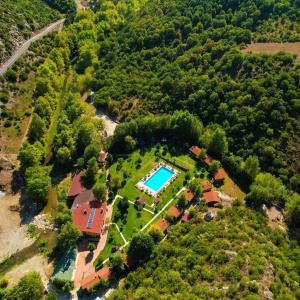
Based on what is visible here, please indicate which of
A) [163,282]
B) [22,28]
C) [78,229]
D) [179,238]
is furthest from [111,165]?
[22,28]

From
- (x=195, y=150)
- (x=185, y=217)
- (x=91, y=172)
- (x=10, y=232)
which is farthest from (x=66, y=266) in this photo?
(x=195, y=150)

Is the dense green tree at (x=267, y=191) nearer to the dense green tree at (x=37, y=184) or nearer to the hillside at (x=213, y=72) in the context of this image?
the hillside at (x=213, y=72)

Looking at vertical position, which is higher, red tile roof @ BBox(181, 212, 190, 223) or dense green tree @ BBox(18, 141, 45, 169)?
dense green tree @ BBox(18, 141, 45, 169)

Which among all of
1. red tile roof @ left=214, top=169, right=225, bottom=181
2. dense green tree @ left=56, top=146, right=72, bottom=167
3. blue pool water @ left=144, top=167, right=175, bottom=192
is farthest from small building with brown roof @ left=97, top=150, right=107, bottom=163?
red tile roof @ left=214, top=169, right=225, bottom=181

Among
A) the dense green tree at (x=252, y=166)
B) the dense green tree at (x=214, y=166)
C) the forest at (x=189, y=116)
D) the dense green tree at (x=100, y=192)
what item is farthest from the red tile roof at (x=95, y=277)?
the dense green tree at (x=252, y=166)

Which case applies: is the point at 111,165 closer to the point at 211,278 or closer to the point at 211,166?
the point at 211,166

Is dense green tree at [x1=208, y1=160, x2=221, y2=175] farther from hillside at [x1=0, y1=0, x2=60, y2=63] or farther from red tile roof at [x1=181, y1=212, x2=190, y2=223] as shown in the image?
hillside at [x1=0, y1=0, x2=60, y2=63]
